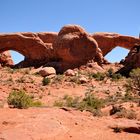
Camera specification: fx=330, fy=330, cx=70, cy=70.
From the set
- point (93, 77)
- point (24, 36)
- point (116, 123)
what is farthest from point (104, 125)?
point (24, 36)

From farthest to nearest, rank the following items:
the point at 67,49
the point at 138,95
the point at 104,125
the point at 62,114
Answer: the point at 67,49 → the point at 138,95 → the point at 62,114 → the point at 104,125

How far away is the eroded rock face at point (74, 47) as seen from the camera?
1245 inches

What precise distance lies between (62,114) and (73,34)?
900 inches

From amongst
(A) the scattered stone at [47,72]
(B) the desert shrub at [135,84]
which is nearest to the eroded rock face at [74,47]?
(A) the scattered stone at [47,72]

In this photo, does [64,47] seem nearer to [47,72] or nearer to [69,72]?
[69,72]

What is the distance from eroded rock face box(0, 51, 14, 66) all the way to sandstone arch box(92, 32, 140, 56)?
10455 mm

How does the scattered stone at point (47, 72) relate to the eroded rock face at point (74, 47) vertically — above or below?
below

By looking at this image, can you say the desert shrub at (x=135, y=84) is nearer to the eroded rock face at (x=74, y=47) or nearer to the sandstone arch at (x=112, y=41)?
the eroded rock face at (x=74, y=47)

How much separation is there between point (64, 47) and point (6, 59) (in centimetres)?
1043

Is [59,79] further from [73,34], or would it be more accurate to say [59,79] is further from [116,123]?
[116,123]

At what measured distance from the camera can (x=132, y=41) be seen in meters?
39.2

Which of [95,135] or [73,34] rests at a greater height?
[73,34]

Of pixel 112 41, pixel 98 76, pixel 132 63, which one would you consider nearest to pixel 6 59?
pixel 112 41

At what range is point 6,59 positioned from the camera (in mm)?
39375
